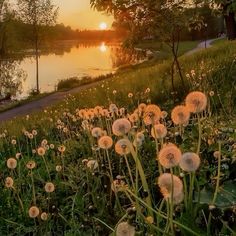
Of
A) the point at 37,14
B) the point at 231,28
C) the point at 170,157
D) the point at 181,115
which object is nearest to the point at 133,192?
the point at 181,115

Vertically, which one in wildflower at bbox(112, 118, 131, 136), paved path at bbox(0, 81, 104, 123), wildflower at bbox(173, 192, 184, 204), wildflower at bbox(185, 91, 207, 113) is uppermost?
wildflower at bbox(185, 91, 207, 113)

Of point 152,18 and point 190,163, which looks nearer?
point 190,163

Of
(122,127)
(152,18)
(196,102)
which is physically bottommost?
(122,127)

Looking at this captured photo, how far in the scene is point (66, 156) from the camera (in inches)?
270

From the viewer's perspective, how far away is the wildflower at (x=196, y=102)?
284cm

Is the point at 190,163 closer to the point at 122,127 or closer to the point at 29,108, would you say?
the point at 122,127

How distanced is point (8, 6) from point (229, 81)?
5137cm

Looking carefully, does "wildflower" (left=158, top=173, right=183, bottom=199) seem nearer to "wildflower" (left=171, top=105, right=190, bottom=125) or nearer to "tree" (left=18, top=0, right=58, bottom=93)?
"wildflower" (left=171, top=105, right=190, bottom=125)

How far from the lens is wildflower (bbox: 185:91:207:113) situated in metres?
2.84

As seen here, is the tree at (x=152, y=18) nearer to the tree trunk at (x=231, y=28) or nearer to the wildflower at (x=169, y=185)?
the wildflower at (x=169, y=185)

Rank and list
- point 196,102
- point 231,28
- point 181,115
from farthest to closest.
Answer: point 231,28 → point 181,115 → point 196,102

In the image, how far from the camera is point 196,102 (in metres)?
2.87

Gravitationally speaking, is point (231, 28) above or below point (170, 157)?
above

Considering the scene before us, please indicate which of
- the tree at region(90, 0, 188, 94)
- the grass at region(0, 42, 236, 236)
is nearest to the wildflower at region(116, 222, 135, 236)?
the grass at region(0, 42, 236, 236)
